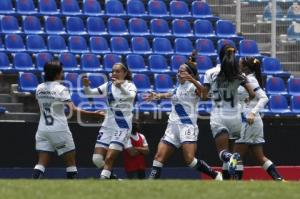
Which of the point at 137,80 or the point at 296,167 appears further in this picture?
the point at 137,80

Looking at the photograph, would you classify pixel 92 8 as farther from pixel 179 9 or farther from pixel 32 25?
pixel 179 9

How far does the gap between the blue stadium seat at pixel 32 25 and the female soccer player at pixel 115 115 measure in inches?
308

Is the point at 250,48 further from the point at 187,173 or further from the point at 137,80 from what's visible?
the point at 187,173

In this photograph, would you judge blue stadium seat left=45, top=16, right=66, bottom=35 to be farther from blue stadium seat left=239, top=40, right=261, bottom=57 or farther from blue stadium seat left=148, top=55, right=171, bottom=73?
blue stadium seat left=239, top=40, right=261, bottom=57

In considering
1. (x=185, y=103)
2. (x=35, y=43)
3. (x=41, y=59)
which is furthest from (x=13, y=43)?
(x=185, y=103)

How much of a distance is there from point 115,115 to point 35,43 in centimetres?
754

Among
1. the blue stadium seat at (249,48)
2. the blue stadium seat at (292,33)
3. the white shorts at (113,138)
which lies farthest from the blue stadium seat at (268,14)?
the white shorts at (113,138)

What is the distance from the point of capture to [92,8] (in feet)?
85.3

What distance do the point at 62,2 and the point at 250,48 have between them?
4.85 metres

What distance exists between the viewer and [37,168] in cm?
1595

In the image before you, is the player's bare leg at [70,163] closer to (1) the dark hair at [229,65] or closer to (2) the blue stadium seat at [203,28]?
(1) the dark hair at [229,65]

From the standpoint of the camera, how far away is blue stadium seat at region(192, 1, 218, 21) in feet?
89.2
